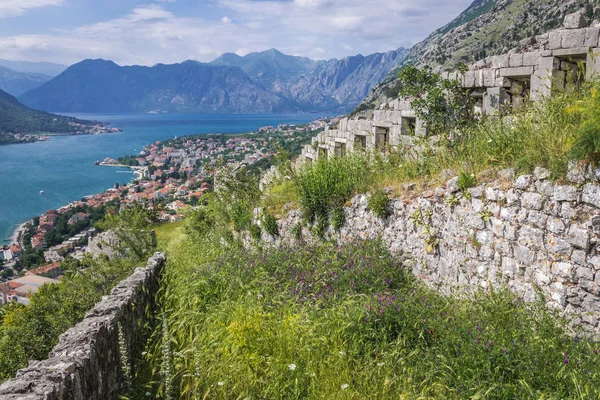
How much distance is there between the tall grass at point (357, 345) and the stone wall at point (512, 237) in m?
0.30

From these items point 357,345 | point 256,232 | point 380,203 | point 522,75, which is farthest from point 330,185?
point 522,75

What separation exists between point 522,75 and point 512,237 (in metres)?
6.77

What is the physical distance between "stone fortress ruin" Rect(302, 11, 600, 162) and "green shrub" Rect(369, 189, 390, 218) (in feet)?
7.59

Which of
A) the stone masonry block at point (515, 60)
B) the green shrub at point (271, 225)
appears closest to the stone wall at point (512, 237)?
the green shrub at point (271, 225)

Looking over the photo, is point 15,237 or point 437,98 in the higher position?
point 437,98

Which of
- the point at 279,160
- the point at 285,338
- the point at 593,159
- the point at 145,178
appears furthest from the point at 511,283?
the point at 145,178

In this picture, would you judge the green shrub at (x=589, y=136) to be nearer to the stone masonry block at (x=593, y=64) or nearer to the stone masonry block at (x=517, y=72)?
the stone masonry block at (x=593, y=64)

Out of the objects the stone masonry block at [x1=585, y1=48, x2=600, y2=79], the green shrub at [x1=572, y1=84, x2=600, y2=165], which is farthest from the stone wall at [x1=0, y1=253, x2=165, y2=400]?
the stone masonry block at [x1=585, y1=48, x2=600, y2=79]

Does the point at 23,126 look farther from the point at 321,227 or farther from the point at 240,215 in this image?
the point at 321,227

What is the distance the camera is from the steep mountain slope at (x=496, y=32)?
50125 millimetres

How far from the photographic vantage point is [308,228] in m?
9.08

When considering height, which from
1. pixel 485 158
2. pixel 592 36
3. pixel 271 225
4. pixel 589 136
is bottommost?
pixel 271 225

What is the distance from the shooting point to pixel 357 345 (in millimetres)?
4656

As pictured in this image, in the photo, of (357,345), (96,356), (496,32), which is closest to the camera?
(96,356)
